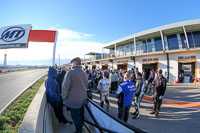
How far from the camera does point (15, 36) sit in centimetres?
1021

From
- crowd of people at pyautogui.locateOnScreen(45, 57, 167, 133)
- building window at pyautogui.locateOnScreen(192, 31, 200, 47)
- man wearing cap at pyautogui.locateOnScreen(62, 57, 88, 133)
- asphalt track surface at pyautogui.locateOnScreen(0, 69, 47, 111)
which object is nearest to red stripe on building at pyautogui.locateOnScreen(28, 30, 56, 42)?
asphalt track surface at pyautogui.locateOnScreen(0, 69, 47, 111)

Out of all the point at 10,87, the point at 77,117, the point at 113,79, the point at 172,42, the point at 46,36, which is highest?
the point at 172,42

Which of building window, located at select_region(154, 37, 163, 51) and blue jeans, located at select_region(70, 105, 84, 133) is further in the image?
building window, located at select_region(154, 37, 163, 51)

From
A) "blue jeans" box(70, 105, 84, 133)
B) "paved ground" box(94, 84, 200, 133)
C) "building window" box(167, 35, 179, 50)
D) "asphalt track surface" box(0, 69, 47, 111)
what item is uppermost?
"building window" box(167, 35, 179, 50)

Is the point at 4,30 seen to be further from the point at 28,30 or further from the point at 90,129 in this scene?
the point at 90,129

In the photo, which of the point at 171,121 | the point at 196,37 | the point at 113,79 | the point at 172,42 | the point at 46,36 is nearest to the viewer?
the point at 171,121

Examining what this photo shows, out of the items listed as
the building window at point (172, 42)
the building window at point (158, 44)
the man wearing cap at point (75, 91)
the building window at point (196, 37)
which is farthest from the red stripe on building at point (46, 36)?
the building window at point (196, 37)

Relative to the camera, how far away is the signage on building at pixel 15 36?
9812mm

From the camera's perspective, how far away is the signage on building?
32.2 ft

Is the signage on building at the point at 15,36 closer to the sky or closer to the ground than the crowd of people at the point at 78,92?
closer to the sky

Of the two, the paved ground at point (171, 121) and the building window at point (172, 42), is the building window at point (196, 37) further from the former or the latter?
the paved ground at point (171, 121)

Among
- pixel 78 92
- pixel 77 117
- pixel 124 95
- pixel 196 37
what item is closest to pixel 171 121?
pixel 124 95

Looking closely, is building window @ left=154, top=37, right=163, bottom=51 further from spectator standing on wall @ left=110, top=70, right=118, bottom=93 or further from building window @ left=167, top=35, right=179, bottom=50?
spectator standing on wall @ left=110, top=70, right=118, bottom=93

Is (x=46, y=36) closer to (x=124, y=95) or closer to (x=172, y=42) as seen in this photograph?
(x=124, y=95)
